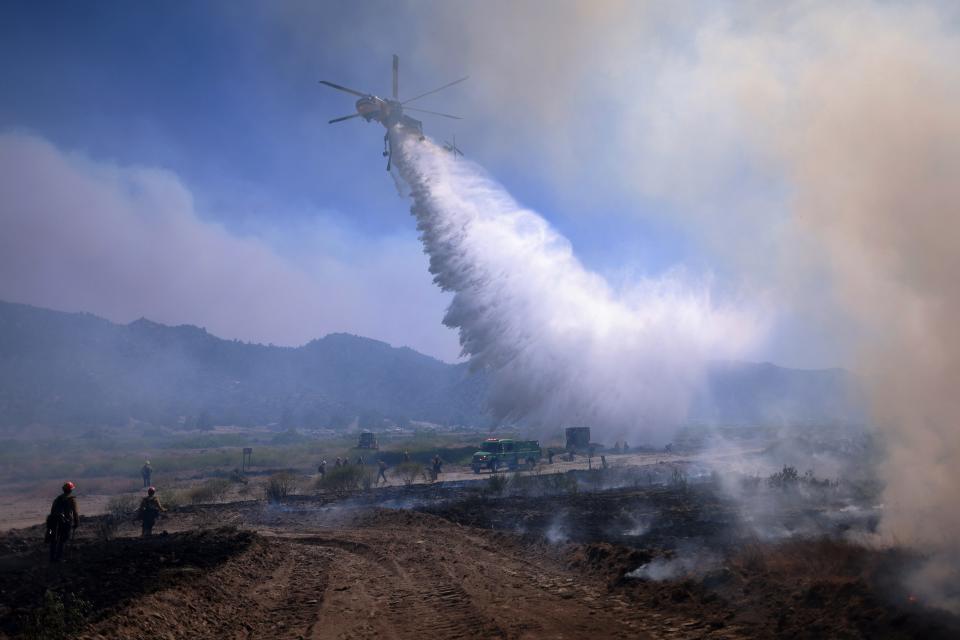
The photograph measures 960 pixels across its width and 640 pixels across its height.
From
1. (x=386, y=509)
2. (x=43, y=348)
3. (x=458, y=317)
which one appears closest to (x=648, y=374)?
(x=458, y=317)

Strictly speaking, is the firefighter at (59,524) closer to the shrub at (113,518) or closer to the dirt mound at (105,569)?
the dirt mound at (105,569)

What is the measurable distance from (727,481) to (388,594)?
2182cm

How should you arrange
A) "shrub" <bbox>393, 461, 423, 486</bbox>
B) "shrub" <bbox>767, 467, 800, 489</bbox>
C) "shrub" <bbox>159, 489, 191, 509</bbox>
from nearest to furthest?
"shrub" <bbox>767, 467, 800, 489</bbox> < "shrub" <bbox>159, 489, 191, 509</bbox> < "shrub" <bbox>393, 461, 423, 486</bbox>

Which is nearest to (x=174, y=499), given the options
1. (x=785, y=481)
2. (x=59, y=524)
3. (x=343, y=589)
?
(x=59, y=524)

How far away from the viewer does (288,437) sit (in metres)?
118

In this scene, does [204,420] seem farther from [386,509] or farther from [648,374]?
[386,509]

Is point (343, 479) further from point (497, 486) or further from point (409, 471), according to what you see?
point (497, 486)

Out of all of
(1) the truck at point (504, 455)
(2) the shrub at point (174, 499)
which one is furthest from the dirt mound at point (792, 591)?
(1) the truck at point (504, 455)

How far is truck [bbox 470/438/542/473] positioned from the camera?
4777 cm

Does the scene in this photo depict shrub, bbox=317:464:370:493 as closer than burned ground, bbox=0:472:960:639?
No

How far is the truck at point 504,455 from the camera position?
4777 cm

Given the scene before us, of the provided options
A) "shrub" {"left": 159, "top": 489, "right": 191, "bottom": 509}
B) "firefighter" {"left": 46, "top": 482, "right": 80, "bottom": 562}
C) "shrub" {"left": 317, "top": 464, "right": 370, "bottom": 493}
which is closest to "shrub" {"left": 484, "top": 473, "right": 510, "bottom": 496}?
"shrub" {"left": 317, "top": 464, "right": 370, "bottom": 493}

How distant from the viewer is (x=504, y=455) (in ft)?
158

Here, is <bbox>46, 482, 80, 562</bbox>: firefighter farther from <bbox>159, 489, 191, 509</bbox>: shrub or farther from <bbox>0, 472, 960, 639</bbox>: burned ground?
<bbox>159, 489, 191, 509</bbox>: shrub
